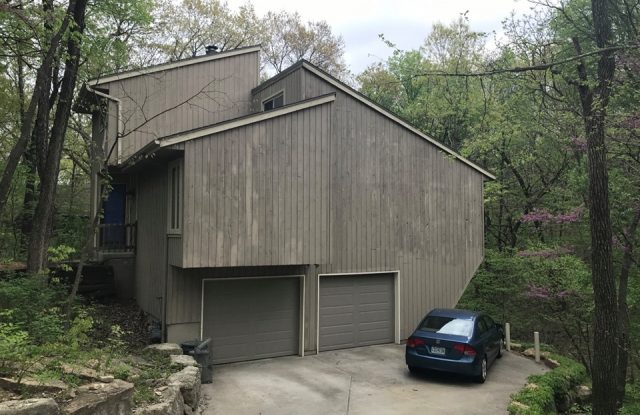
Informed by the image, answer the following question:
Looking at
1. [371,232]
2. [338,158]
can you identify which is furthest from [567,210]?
[338,158]

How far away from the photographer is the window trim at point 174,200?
→ 9766mm

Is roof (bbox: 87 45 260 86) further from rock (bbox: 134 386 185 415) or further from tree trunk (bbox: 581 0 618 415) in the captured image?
tree trunk (bbox: 581 0 618 415)

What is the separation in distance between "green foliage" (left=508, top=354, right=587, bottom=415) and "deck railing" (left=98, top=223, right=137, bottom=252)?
1225cm

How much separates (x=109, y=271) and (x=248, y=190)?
715 centimetres

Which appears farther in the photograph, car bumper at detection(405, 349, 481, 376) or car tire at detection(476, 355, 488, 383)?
car tire at detection(476, 355, 488, 383)

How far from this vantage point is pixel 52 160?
35.3 ft

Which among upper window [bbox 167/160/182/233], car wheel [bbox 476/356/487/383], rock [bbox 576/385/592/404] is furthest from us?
rock [bbox 576/385/592/404]

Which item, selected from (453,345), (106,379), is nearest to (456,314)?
(453,345)

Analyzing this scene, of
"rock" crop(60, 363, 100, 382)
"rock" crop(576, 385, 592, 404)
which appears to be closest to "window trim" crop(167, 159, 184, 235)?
"rock" crop(60, 363, 100, 382)

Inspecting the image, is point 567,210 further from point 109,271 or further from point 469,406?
point 109,271

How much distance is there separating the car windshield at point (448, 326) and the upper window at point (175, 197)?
610 cm

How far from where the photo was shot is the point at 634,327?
15617 millimetres

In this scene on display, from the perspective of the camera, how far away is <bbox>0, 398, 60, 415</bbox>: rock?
4320mm

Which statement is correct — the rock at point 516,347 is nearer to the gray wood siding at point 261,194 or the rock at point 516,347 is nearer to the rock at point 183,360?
the gray wood siding at point 261,194
